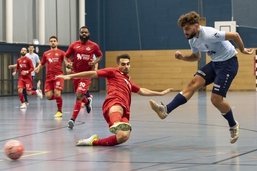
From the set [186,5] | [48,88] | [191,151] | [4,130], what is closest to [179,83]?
[186,5]

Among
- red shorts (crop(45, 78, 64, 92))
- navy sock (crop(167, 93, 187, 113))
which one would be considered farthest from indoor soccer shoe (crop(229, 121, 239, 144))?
red shorts (crop(45, 78, 64, 92))

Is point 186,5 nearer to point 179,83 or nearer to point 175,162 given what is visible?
point 179,83

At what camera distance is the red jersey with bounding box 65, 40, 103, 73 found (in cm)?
1491

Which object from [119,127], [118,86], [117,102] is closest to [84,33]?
[118,86]

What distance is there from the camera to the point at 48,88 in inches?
687

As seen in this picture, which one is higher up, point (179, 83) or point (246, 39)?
point (246, 39)

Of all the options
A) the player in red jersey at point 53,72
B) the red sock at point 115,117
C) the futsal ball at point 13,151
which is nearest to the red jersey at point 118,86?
the red sock at point 115,117

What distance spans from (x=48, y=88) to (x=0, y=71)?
17.3 meters

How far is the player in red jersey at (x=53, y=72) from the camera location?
17.0 meters

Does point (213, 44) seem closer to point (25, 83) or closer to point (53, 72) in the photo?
point (53, 72)

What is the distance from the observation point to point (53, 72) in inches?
709

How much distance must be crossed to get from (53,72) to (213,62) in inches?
331

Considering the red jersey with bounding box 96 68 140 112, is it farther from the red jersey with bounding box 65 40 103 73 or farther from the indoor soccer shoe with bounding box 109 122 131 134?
the red jersey with bounding box 65 40 103 73

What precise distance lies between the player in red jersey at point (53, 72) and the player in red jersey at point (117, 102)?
20.6ft
